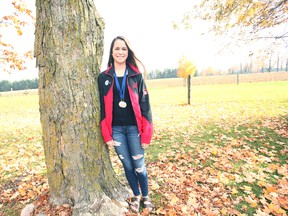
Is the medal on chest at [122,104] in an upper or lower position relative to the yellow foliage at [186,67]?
lower

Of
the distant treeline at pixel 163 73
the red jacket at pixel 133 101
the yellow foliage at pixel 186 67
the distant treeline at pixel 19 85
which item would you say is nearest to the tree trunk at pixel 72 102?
A: the red jacket at pixel 133 101

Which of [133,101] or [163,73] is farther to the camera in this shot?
[163,73]

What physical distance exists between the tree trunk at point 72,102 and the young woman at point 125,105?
0.18 m

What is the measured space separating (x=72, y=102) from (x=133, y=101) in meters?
0.75

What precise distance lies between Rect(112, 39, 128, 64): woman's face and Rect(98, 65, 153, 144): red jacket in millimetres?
150

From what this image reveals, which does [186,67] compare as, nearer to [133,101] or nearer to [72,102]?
[133,101]

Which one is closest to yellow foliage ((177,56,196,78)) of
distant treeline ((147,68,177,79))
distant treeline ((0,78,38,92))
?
distant treeline ((0,78,38,92))

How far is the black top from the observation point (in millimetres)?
2566

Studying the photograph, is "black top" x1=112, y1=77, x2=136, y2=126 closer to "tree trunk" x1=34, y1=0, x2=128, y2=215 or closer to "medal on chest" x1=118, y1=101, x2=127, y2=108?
"medal on chest" x1=118, y1=101, x2=127, y2=108

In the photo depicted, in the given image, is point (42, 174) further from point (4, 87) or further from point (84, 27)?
point (4, 87)

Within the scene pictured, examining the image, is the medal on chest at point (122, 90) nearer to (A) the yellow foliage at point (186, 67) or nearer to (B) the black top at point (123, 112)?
(B) the black top at point (123, 112)

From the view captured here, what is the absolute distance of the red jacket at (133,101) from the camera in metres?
2.54

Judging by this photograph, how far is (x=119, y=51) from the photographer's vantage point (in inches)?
99.7

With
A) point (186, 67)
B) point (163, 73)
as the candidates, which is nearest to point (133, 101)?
point (186, 67)
